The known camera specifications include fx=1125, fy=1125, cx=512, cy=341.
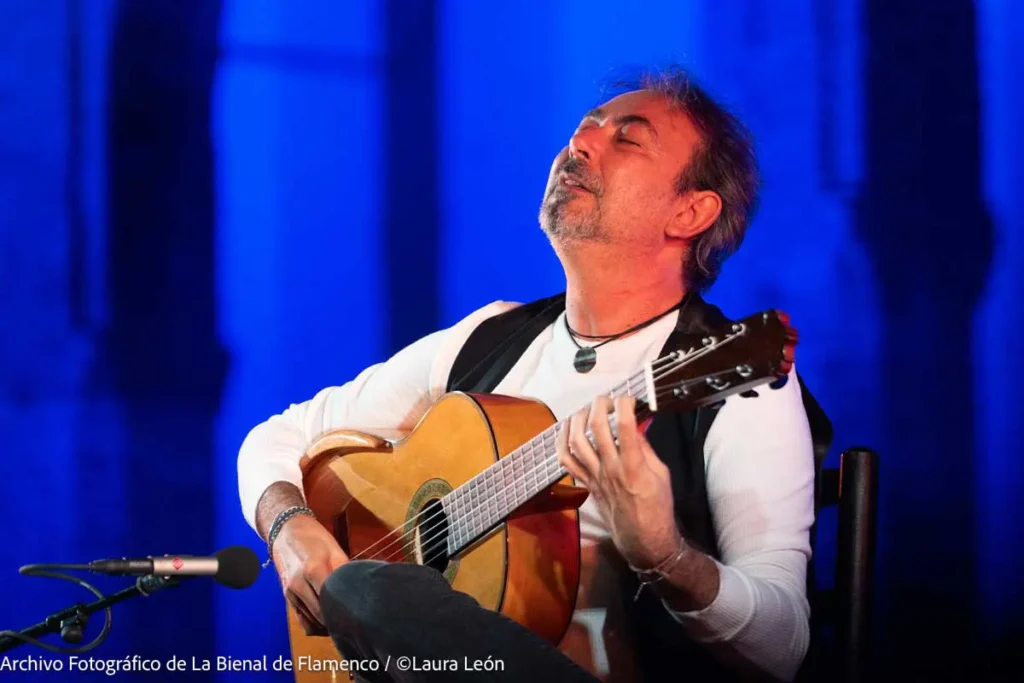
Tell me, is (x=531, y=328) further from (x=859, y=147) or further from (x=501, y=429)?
(x=859, y=147)

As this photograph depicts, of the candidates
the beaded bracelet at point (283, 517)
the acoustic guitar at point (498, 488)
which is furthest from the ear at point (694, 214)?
the beaded bracelet at point (283, 517)

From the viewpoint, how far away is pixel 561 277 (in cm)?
274

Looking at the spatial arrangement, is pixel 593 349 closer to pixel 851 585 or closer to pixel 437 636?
pixel 851 585

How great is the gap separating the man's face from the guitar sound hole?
2.00 feet

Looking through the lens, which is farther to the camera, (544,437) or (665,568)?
(544,437)

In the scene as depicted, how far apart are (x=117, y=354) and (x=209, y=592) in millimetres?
655

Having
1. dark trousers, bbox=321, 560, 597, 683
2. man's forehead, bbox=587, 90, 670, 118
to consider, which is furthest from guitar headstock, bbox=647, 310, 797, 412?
man's forehead, bbox=587, 90, 670, 118

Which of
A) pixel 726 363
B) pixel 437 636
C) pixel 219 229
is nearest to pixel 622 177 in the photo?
pixel 726 363

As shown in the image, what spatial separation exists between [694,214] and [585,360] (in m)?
0.37

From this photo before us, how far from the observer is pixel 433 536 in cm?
192

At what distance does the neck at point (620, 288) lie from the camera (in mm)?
2188

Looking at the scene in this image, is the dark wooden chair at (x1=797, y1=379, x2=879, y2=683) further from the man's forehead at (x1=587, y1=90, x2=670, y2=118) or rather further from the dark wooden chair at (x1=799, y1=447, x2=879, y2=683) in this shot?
the man's forehead at (x1=587, y1=90, x2=670, y2=118)

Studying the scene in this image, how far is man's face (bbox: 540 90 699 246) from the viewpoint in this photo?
2.17 m

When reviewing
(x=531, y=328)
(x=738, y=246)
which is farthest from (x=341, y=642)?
(x=738, y=246)
